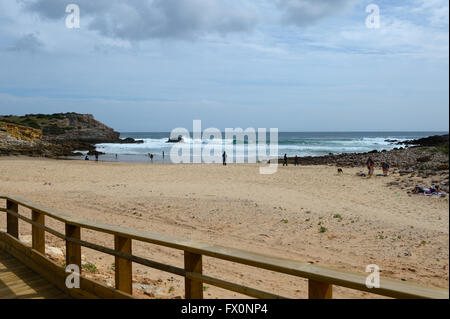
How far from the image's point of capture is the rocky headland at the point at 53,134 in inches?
1916

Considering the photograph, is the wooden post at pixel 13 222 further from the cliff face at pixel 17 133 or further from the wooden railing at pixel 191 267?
the cliff face at pixel 17 133

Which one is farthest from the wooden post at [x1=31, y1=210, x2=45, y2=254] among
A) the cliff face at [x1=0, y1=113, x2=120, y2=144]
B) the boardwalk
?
the cliff face at [x1=0, y1=113, x2=120, y2=144]

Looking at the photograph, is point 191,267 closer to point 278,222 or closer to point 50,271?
point 50,271

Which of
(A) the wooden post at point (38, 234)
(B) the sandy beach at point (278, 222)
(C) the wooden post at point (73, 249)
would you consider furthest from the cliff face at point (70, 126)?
(C) the wooden post at point (73, 249)

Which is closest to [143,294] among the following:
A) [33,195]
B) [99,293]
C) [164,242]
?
[99,293]

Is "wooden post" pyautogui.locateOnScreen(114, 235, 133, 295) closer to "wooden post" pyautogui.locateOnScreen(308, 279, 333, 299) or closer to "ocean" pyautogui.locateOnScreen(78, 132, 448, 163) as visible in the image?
"wooden post" pyautogui.locateOnScreen(308, 279, 333, 299)

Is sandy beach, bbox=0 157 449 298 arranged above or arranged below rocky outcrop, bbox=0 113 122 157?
below

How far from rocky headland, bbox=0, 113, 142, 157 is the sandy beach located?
108 ft

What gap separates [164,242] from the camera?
296cm

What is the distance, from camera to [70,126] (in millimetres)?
93188

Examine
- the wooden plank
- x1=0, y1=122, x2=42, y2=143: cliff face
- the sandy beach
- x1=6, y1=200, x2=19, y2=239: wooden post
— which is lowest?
the sandy beach

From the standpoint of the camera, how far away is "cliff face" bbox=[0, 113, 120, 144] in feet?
272
